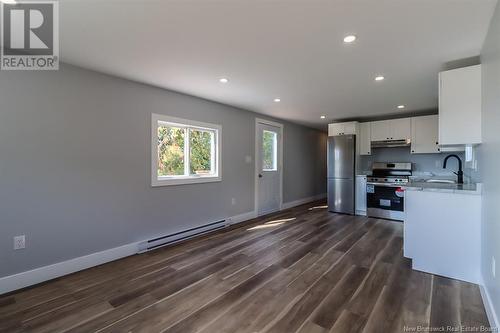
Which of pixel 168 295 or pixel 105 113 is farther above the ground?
pixel 105 113

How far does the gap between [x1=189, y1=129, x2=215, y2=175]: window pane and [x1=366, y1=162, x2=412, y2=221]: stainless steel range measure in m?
3.54

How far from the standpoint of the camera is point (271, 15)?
1741 mm

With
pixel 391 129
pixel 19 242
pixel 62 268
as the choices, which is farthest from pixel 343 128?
pixel 19 242

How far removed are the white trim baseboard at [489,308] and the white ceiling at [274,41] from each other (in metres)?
2.19

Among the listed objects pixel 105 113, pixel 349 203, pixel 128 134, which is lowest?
pixel 349 203

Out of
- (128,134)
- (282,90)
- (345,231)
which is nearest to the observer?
(128,134)

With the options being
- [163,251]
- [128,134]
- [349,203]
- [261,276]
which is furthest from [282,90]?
[349,203]

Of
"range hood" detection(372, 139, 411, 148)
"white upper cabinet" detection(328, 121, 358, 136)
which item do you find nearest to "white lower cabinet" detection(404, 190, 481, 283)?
"range hood" detection(372, 139, 411, 148)

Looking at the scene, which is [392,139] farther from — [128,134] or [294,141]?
[128,134]

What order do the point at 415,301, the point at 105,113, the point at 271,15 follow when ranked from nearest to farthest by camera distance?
the point at 271,15 → the point at 415,301 → the point at 105,113

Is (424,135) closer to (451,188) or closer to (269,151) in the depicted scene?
(451,188)

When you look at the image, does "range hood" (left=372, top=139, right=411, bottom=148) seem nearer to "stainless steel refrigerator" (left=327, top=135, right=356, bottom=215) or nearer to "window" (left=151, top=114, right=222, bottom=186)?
"stainless steel refrigerator" (left=327, top=135, right=356, bottom=215)

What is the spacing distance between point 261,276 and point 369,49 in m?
2.54

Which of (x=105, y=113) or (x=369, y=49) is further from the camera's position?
(x=105, y=113)
